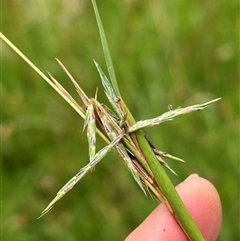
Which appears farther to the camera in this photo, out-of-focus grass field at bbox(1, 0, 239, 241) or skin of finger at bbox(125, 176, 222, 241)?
out-of-focus grass field at bbox(1, 0, 239, 241)

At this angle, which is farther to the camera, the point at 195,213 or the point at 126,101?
the point at 126,101

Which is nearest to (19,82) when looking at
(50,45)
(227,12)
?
(50,45)

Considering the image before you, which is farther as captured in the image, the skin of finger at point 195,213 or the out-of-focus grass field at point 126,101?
the out-of-focus grass field at point 126,101

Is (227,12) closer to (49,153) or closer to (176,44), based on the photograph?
(176,44)

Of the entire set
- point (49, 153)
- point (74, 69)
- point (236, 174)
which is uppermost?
point (74, 69)
